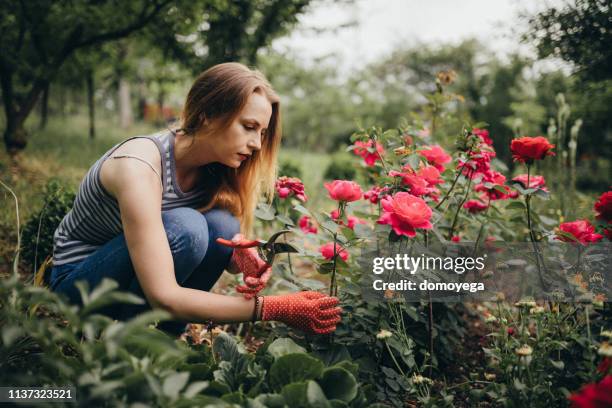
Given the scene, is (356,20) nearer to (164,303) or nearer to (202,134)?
(202,134)

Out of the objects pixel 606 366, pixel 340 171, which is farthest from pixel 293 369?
pixel 340 171

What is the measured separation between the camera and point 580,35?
203 centimetres

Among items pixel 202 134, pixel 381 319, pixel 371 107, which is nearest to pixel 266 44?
pixel 202 134

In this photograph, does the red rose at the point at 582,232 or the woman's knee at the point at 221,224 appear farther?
the woman's knee at the point at 221,224

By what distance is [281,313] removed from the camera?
1254mm

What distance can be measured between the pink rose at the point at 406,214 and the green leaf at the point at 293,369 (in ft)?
1.31

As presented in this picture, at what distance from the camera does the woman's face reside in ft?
4.58

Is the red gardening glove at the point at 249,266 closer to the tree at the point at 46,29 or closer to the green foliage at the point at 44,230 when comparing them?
the green foliage at the point at 44,230

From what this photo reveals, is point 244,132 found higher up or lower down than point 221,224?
higher up

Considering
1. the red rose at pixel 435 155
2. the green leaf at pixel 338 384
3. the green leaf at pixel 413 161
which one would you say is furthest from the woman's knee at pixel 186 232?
the red rose at pixel 435 155

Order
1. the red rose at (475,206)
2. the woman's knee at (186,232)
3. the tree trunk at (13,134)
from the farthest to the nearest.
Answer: the tree trunk at (13,134) < the red rose at (475,206) < the woman's knee at (186,232)

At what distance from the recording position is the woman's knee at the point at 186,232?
1.38 m

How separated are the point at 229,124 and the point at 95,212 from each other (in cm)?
54

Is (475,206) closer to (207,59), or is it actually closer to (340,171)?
(340,171)
